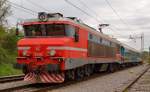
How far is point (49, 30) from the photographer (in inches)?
774

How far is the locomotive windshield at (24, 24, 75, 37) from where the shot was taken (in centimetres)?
1944

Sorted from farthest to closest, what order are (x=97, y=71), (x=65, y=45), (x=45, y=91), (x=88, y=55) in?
(x=97, y=71) < (x=88, y=55) < (x=65, y=45) < (x=45, y=91)

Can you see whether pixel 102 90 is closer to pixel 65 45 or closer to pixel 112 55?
pixel 65 45

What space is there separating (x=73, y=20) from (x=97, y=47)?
5971mm

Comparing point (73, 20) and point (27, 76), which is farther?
point (73, 20)

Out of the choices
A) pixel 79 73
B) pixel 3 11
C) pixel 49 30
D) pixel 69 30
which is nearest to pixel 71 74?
pixel 79 73

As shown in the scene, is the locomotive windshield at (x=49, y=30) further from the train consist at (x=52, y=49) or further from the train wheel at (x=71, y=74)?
the train wheel at (x=71, y=74)

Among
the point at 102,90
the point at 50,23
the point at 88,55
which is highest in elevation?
the point at 50,23

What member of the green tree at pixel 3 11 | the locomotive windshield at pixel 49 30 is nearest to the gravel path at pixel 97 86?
the locomotive windshield at pixel 49 30

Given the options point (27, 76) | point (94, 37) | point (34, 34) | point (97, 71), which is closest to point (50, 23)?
point (34, 34)

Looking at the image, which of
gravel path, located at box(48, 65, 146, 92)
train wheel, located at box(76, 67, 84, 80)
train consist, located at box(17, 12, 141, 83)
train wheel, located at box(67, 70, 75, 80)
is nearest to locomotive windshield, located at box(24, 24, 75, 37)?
train consist, located at box(17, 12, 141, 83)

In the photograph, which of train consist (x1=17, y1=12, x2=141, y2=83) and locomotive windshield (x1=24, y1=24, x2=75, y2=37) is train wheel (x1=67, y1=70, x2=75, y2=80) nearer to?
train consist (x1=17, y1=12, x2=141, y2=83)

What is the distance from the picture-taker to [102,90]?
17219 mm

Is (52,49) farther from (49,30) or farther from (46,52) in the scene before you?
(49,30)
